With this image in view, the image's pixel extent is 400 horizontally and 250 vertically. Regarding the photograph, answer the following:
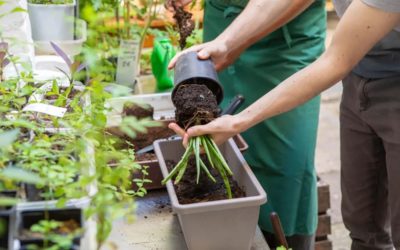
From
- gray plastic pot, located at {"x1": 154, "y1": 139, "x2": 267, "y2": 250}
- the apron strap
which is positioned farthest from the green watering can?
gray plastic pot, located at {"x1": 154, "y1": 139, "x2": 267, "y2": 250}

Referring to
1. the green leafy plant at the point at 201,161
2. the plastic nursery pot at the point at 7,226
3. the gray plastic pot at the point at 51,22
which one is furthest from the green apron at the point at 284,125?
the plastic nursery pot at the point at 7,226

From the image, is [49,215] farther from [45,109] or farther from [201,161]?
[201,161]

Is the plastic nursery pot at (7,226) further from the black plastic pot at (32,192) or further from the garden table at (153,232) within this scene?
the garden table at (153,232)

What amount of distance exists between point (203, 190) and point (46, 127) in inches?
16.9

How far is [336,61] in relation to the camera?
5.20ft

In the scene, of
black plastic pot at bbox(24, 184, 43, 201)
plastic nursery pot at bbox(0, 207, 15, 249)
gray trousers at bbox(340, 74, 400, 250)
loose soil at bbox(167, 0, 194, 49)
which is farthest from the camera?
loose soil at bbox(167, 0, 194, 49)

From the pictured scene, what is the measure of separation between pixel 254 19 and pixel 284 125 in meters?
0.42

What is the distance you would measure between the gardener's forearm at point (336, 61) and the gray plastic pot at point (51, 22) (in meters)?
0.97

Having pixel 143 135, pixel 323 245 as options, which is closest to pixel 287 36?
pixel 143 135

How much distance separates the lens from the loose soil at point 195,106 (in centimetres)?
162

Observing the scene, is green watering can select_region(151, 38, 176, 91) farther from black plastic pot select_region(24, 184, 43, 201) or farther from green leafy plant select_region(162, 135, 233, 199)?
black plastic pot select_region(24, 184, 43, 201)

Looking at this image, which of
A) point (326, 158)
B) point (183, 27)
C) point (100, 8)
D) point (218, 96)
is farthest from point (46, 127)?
point (326, 158)

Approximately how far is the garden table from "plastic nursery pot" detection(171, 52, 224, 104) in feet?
1.08

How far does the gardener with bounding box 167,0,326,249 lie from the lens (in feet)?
7.38
